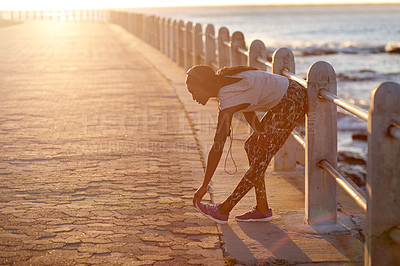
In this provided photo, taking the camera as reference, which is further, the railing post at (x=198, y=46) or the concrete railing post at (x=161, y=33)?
the concrete railing post at (x=161, y=33)

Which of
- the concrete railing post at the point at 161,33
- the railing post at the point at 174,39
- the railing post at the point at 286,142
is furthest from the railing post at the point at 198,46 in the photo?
the railing post at the point at 286,142

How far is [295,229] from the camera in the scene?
4879mm

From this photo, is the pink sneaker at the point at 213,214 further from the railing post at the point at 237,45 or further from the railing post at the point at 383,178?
the railing post at the point at 237,45

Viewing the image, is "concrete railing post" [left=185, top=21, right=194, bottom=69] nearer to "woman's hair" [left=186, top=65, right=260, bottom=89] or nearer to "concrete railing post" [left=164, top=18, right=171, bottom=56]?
"concrete railing post" [left=164, top=18, right=171, bottom=56]

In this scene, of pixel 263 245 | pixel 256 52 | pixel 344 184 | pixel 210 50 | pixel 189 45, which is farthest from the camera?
pixel 189 45

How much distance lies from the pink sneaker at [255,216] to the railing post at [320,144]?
0.30 meters

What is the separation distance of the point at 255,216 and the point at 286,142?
5.59 feet

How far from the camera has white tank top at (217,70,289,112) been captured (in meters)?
4.54

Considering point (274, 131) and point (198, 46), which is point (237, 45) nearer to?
point (274, 131)

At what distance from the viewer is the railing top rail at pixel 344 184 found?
404 cm

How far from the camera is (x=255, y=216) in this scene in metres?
5.04

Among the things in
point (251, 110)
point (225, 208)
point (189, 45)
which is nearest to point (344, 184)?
point (251, 110)

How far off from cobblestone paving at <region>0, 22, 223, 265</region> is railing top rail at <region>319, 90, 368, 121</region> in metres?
1.29

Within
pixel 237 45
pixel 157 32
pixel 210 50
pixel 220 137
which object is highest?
pixel 237 45
